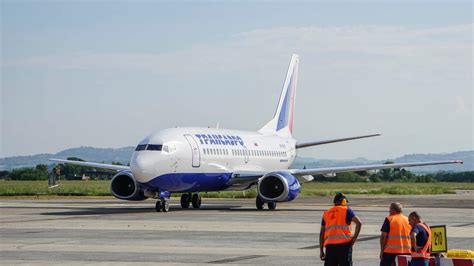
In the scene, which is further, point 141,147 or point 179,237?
point 141,147

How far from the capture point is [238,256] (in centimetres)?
2050

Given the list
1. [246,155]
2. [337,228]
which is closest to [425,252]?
[337,228]

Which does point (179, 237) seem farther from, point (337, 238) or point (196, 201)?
point (196, 201)

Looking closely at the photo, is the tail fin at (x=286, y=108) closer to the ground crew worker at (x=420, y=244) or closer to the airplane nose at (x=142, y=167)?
the airplane nose at (x=142, y=167)

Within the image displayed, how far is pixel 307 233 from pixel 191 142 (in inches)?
532

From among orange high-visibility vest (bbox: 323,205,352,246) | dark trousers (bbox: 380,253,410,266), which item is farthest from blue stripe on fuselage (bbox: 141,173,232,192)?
dark trousers (bbox: 380,253,410,266)

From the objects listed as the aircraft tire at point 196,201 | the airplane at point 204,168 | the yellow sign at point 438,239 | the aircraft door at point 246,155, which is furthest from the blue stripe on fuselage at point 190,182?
the yellow sign at point 438,239

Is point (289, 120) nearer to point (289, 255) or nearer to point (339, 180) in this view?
point (289, 255)

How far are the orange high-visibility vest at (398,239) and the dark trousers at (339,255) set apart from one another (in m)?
0.68

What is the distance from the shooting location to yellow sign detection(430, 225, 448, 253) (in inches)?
583

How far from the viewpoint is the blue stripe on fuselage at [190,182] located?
123ft

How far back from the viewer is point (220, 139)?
140ft

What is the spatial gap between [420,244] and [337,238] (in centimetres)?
136

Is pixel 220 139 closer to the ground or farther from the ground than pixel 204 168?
farther from the ground
